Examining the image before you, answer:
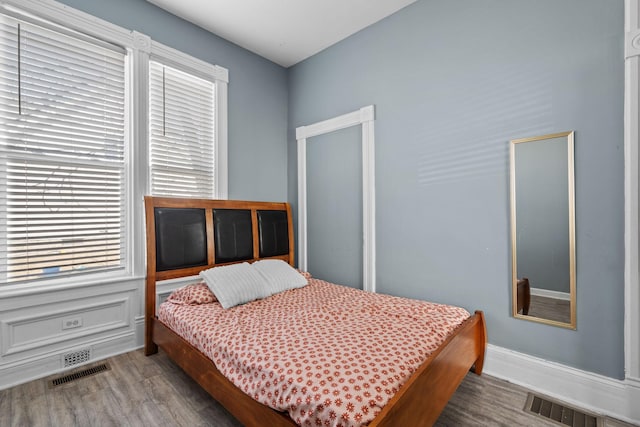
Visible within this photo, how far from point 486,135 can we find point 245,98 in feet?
8.06

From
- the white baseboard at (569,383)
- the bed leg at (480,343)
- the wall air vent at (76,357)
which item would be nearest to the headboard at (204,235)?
the wall air vent at (76,357)

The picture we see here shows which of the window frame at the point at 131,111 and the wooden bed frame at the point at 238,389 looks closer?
the wooden bed frame at the point at 238,389

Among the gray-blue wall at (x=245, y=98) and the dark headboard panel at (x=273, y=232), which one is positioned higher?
the gray-blue wall at (x=245, y=98)

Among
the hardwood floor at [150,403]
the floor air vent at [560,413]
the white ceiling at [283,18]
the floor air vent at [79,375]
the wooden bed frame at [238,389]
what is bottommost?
the floor air vent at [560,413]

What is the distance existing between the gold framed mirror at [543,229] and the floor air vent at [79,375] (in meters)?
3.05

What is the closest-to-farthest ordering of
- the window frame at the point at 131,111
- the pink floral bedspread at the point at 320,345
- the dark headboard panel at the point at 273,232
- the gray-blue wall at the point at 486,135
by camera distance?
the pink floral bedspread at the point at 320,345 < the gray-blue wall at the point at 486,135 < the window frame at the point at 131,111 < the dark headboard panel at the point at 273,232

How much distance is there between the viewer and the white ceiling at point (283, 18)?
2617 mm

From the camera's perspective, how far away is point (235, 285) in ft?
7.63

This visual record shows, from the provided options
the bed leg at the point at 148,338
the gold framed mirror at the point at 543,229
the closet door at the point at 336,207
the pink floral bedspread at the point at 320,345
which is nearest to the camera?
the pink floral bedspread at the point at 320,345

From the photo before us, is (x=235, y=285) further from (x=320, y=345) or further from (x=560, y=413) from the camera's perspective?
(x=560, y=413)

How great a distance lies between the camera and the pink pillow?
7.41 feet

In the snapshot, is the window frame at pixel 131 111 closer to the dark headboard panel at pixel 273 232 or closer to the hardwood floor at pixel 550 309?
the dark headboard panel at pixel 273 232

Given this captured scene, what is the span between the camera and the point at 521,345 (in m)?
2.09

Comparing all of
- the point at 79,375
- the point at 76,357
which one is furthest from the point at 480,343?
the point at 76,357
